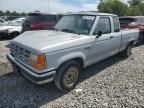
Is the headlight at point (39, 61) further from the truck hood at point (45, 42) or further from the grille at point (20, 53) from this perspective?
the grille at point (20, 53)

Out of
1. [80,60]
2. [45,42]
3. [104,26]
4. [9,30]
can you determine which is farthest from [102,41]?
[9,30]

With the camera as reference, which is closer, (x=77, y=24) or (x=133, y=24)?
(x=77, y=24)

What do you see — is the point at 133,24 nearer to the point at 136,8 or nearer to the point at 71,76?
the point at 71,76

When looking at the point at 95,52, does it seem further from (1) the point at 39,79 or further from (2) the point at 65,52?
(1) the point at 39,79

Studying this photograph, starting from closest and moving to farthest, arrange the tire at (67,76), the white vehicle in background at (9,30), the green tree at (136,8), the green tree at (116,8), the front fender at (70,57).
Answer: the front fender at (70,57), the tire at (67,76), the white vehicle in background at (9,30), the green tree at (116,8), the green tree at (136,8)

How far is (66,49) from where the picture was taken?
3982mm

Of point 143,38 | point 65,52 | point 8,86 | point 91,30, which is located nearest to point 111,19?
point 91,30

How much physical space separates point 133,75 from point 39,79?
3.13 m

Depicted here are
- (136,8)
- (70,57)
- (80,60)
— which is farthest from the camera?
(136,8)

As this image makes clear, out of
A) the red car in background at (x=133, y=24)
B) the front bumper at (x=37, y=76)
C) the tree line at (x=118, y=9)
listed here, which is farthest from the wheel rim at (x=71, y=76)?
the tree line at (x=118, y=9)

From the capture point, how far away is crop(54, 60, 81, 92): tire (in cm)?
404

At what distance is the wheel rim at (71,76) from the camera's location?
14.0 ft

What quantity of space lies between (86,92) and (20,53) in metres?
1.82

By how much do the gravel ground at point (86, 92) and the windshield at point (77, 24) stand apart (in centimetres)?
141
